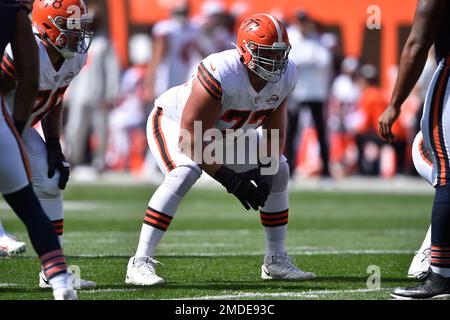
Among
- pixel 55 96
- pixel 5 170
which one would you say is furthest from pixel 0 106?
pixel 55 96

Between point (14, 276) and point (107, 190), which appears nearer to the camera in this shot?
point (14, 276)

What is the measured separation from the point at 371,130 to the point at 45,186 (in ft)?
38.3

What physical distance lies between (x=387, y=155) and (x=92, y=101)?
218 inches

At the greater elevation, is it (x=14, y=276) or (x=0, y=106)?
(x=0, y=106)

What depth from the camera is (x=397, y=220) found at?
1016 cm

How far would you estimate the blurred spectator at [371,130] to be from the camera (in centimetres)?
1669

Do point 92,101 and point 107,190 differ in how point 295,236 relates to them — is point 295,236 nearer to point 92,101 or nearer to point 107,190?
point 107,190

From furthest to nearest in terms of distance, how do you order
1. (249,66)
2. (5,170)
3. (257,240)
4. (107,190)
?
(107,190) < (257,240) < (249,66) < (5,170)

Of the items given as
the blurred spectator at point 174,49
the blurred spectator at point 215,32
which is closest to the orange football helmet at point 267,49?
the blurred spectator at point 174,49

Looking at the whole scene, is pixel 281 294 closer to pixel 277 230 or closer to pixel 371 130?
pixel 277 230

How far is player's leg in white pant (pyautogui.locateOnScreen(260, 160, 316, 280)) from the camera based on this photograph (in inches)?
241

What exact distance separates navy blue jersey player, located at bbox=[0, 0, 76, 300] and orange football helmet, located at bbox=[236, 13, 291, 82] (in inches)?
58.5

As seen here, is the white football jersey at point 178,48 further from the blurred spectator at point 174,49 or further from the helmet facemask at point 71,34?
the helmet facemask at point 71,34

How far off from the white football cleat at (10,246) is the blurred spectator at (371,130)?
10.3m
